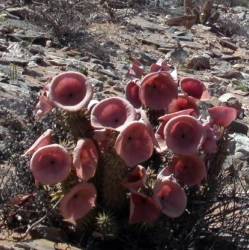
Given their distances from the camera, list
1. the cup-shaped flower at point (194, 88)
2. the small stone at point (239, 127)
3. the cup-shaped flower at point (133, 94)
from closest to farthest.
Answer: the cup-shaped flower at point (133, 94)
the cup-shaped flower at point (194, 88)
the small stone at point (239, 127)

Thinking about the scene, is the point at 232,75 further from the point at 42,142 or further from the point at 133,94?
the point at 42,142

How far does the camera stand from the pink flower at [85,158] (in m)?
3.61

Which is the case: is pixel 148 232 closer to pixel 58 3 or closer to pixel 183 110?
pixel 183 110

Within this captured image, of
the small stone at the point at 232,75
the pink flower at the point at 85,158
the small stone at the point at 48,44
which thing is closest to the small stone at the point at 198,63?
the small stone at the point at 232,75

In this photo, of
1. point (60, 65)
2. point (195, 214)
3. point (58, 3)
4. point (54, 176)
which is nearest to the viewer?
point (54, 176)

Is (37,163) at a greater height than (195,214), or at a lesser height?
greater

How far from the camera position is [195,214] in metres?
3.86

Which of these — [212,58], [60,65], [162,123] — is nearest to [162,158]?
[162,123]

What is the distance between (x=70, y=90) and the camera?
148 inches

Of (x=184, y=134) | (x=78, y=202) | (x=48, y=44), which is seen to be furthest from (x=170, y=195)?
(x=48, y=44)

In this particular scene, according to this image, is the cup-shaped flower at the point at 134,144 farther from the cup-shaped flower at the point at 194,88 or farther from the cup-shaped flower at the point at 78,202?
the cup-shaped flower at the point at 194,88

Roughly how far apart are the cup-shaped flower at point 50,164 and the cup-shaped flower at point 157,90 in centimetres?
49

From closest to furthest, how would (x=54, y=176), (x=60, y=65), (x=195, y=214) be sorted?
(x=54, y=176) < (x=195, y=214) < (x=60, y=65)

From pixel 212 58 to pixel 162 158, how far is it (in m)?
8.34
